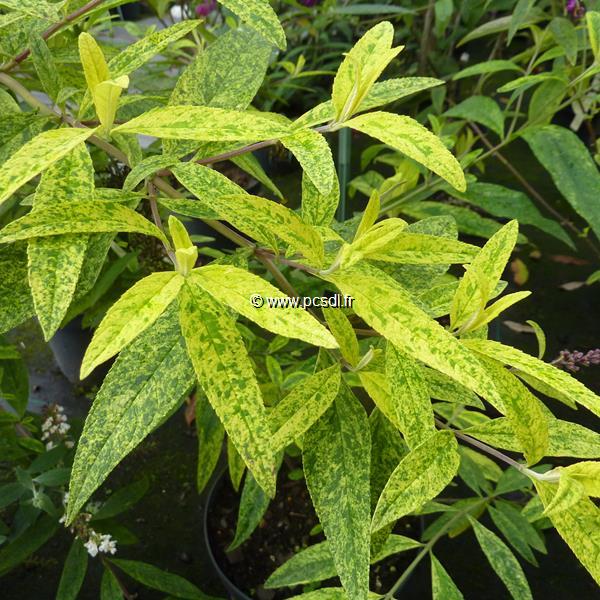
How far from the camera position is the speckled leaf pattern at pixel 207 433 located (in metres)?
0.58

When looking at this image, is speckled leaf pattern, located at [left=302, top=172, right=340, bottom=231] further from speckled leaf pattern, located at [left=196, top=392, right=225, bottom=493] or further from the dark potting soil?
the dark potting soil

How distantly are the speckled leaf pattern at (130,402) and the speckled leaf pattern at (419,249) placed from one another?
13 centimetres

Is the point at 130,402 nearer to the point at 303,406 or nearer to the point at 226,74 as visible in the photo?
the point at 303,406

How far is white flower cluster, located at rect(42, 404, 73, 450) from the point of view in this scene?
2.21 ft

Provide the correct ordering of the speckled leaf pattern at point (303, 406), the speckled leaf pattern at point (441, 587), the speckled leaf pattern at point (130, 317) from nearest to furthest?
the speckled leaf pattern at point (130, 317) → the speckled leaf pattern at point (303, 406) → the speckled leaf pattern at point (441, 587)

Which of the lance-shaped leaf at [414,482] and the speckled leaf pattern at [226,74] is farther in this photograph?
the speckled leaf pattern at [226,74]

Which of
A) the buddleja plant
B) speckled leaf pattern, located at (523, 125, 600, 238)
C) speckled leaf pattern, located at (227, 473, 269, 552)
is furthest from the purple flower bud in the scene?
speckled leaf pattern, located at (227, 473, 269, 552)

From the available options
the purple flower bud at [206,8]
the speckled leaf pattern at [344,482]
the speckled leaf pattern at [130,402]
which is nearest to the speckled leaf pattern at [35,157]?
the speckled leaf pattern at [130,402]

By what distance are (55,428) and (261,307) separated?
522 millimetres

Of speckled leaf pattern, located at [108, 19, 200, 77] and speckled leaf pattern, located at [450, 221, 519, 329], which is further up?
speckled leaf pattern, located at [108, 19, 200, 77]

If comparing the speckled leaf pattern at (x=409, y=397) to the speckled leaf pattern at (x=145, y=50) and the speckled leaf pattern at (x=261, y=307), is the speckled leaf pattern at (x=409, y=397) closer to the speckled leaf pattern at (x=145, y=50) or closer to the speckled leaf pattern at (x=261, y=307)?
the speckled leaf pattern at (x=261, y=307)

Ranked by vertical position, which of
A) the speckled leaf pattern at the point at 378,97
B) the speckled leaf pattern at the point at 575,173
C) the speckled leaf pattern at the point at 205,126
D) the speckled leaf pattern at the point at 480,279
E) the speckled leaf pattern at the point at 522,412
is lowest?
the speckled leaf pattern at the point at 575,173

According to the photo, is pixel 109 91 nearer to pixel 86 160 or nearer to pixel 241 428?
pixel 86 160

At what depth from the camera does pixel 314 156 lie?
0.29 metres
